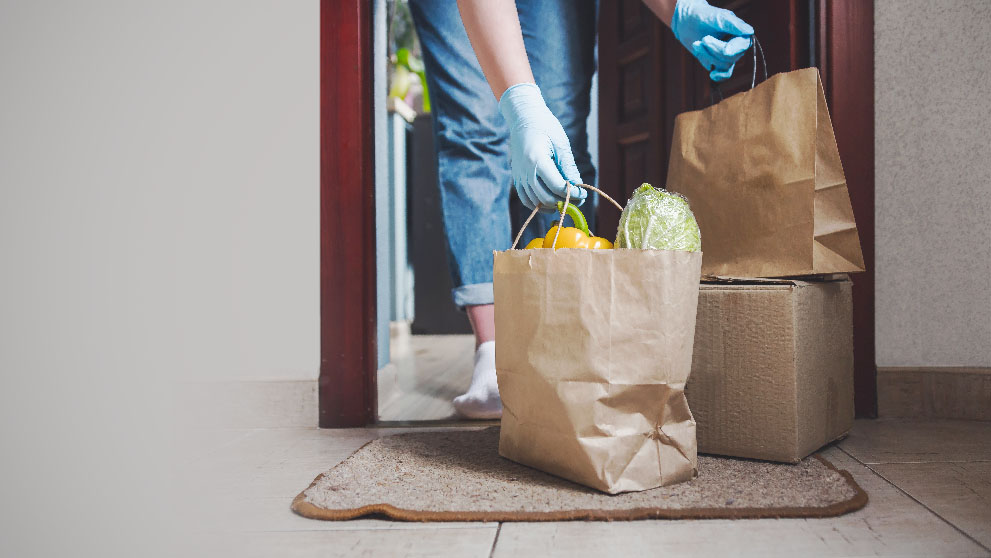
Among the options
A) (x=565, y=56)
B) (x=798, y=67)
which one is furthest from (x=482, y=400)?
(x=798, y=67)

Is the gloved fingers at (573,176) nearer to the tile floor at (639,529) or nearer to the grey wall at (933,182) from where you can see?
the tile floor at (639,529)

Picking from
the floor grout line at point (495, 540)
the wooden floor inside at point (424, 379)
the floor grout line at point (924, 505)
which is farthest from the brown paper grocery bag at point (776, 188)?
the wooden floor inside at point (424, 379)

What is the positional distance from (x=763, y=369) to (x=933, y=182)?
670 mm

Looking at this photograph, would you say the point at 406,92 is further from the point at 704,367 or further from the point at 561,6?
the point at 704,367

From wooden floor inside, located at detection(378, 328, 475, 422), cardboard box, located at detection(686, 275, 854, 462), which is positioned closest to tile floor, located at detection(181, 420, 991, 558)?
cardboard box, located at detection(686, 275, 854, 462)

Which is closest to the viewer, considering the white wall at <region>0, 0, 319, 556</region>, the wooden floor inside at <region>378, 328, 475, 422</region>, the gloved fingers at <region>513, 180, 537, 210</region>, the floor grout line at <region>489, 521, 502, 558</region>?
the floor grout line at <region>489, 521, 502, 558</region>

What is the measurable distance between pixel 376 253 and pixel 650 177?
86cm

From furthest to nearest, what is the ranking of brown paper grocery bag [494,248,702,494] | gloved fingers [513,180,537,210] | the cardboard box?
1. gloved fingers [513,180,537,210]
2. the cardboard box
3. brown paper grocery bag [494,248,702,494]

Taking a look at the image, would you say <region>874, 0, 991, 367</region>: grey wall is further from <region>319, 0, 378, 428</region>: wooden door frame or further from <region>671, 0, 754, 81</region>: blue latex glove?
<region>319, 0, 378, 428</region>: wooden door frame

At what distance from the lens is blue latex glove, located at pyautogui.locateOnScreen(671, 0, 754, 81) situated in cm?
112

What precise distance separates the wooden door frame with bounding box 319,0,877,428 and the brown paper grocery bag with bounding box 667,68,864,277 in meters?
0.37

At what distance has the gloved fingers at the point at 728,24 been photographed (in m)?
1.12

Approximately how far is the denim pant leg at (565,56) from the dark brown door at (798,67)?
0.94ft

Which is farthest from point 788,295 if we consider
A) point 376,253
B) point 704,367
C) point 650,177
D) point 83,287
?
point 83,287
